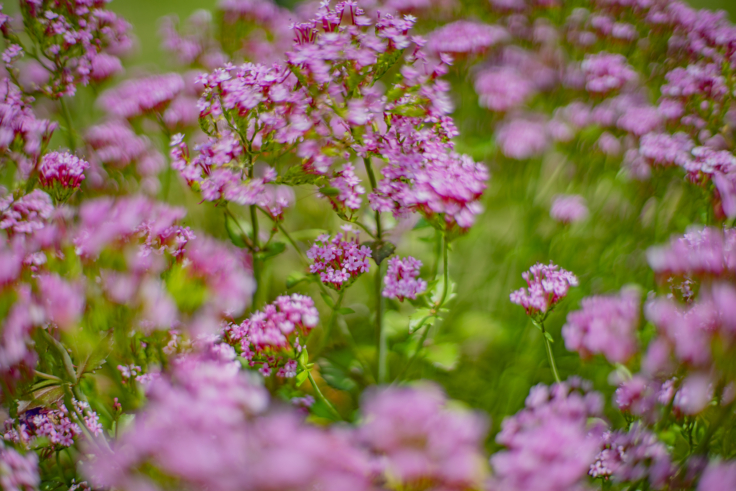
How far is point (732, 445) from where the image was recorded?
3.22 ft

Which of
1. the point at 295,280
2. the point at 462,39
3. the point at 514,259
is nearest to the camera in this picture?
the point at 295,280

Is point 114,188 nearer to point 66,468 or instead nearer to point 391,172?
point 66,468

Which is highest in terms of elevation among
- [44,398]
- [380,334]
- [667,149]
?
[667,149]

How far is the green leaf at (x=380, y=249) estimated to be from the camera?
113 centimetres

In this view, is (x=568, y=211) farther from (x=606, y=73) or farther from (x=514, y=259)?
(x=606, y=73)

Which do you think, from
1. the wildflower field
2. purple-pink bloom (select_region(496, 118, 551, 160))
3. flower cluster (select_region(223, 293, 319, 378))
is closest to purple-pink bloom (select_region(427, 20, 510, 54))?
the wildflower field

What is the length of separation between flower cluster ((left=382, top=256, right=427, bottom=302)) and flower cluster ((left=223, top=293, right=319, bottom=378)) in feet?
0.73

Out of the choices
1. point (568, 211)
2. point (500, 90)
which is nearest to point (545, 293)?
point (568, 211)

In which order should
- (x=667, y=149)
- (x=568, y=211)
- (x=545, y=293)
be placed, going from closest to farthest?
(x=545, y=293) → (x=667, y=149) → (x=568, y=211)

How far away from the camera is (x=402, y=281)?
116cm

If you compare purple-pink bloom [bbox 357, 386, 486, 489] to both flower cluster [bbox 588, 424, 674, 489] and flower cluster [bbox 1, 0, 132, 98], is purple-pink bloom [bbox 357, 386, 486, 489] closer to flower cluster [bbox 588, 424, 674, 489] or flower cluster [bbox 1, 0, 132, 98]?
flower cluster [bbox 588, 424, 674, 489]

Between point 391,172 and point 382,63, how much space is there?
0.26 m

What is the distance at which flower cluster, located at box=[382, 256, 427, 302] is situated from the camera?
3.79ft

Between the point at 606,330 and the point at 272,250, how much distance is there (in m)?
0.91
